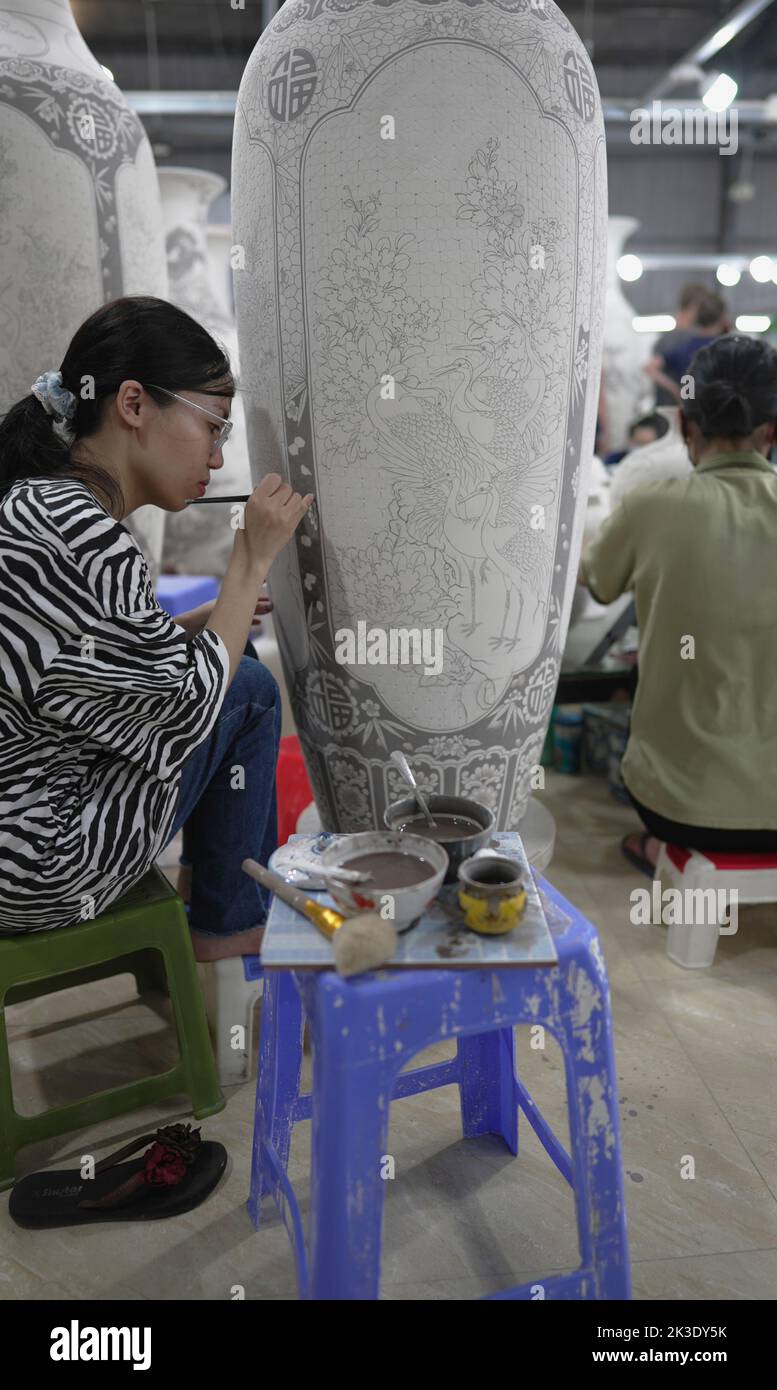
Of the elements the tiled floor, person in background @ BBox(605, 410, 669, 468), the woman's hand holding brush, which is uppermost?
person in background @ BBox(605, 410, 669, 468)

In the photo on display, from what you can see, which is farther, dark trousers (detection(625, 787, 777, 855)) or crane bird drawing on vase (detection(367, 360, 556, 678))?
dark trousers (detection(625, 787, 777, 855))

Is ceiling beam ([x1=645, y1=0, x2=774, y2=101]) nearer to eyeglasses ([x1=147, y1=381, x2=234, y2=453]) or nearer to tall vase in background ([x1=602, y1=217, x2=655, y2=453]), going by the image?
tall vase in background ([x1=602, y1=217, x2=655, y2=453])

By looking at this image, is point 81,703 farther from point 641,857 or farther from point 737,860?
point 641,857

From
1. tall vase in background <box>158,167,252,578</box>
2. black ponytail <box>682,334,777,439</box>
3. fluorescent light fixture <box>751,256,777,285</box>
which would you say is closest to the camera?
black ponytail <box>682,334,777,439</box>

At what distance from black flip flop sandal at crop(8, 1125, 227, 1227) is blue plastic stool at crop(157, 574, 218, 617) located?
5.31 feet

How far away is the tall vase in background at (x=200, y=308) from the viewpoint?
3.24m

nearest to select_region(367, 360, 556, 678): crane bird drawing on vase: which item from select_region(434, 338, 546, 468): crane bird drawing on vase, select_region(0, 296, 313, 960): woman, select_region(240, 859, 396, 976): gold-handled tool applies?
select_region(434, 338, 546, 468): crane bird drawing on vase

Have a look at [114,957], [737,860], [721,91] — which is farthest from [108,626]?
[721,91]

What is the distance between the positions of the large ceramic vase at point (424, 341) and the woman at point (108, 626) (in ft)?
0.57

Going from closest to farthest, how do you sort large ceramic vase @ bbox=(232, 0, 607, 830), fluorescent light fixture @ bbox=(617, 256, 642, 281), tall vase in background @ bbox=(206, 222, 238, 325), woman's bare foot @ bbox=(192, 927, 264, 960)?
large ceramic vase @ bbox=(232, 0, 607, 830), woman's bare foot @ bbox=(192, 927, 264, 960), tall vase in background @ bbox=(206, 222, 238, 325), fluorescent light fixture @ bbox=(617, 256, 642, 281)

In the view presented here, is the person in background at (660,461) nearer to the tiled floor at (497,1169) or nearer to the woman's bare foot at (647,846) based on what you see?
the woman's bare foot at (647,846)

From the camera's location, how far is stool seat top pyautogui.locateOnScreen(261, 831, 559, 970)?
0.91m

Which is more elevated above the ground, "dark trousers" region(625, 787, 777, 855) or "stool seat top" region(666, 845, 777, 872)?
"dark trousers" region(625, 787, 777, 855)
